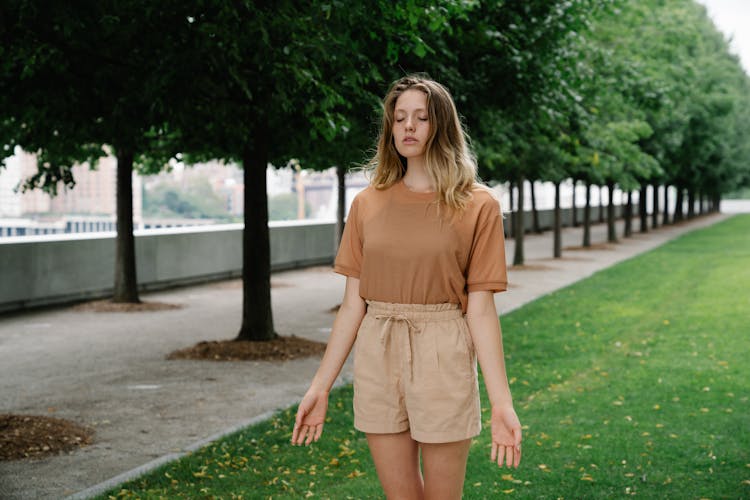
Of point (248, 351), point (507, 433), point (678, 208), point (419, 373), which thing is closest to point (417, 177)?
point (419, 373)

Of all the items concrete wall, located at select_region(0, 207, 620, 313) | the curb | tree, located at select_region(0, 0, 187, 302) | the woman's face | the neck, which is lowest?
the curb

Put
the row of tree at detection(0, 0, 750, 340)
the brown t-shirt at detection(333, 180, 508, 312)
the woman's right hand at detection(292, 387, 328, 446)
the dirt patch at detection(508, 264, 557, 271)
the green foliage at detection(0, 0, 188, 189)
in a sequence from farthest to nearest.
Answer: the dirt patch at detection(508, 264, 557, 271)
the row of tree at detection(0, 0, 750, 340)
the green foliage at detection(0, 0, 188, 189)
the woman's right hand at detection(292, 387, 328, 446)
the brown t-shirt at detection(333, 180, 508, 312)

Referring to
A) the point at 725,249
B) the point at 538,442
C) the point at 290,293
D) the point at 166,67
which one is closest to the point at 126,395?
the point at 166,67

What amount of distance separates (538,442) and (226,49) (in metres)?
3.89

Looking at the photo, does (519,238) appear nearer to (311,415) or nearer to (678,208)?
(311,415)

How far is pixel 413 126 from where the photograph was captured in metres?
3.22

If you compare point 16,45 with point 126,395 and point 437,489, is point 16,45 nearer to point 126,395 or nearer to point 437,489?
point 126,395

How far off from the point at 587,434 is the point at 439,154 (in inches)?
177

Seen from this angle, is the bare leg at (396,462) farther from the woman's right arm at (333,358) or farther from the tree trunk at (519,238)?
the tree trunk at (519,238)

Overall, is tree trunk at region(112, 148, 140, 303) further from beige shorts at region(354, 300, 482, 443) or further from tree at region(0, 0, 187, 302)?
beige shorts at region(354, 300, 482, 443)

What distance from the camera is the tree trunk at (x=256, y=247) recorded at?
38.2ft

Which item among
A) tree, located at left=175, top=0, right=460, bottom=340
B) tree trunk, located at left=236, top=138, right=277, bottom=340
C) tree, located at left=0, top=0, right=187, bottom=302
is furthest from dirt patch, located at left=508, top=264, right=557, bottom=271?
tree, located at left=0, top=0, right=187, bottom=302

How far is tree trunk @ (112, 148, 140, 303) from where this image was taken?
16.1m

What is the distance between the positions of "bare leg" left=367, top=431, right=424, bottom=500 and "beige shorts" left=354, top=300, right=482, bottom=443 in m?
0.05
